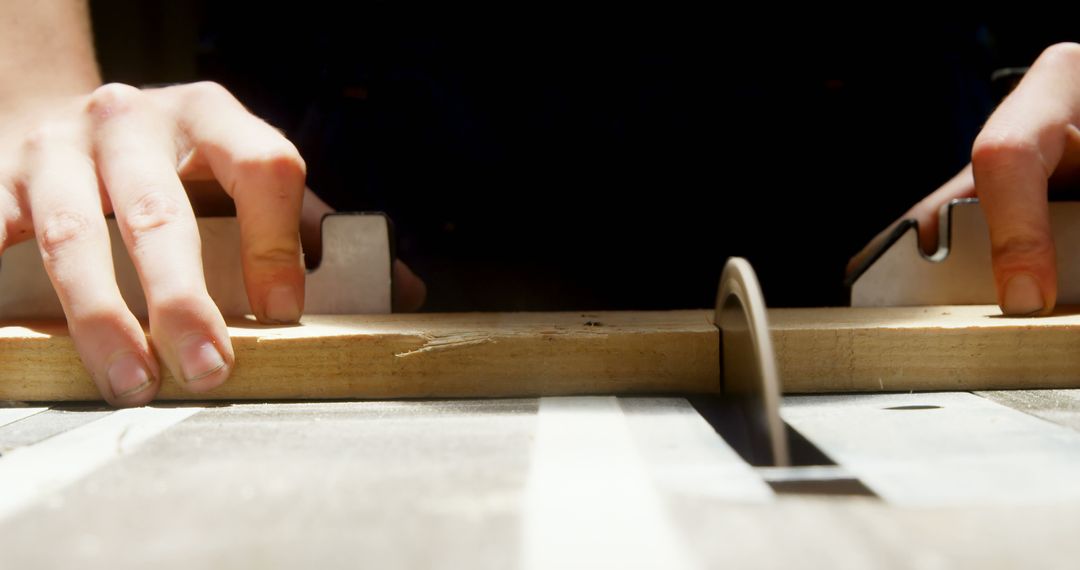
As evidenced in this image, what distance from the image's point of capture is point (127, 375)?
2.94 ft

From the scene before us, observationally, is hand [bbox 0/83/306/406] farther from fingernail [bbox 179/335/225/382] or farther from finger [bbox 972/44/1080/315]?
finger [bbox 972/44/1080/315]

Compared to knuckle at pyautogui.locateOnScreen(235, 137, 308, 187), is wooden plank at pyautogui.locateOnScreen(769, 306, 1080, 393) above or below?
below

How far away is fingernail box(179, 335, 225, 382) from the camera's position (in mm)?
888

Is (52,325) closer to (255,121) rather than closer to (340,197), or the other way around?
(255,121)

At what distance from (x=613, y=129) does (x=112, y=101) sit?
1183 millimetres

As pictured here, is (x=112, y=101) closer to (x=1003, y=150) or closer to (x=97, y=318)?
(x=97, y=318)

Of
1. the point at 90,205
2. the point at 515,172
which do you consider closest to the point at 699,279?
→ the point at 515,172

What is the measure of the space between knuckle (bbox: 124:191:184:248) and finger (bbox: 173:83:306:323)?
0.35 feet

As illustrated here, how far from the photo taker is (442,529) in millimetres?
506

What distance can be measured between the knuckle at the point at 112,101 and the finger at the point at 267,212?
0.17m

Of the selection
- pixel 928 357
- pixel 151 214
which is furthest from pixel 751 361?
pixel 151 214

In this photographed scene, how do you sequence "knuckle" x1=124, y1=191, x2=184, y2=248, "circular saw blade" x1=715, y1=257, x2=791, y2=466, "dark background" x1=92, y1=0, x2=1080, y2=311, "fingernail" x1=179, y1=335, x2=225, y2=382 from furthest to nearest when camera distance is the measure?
1. "dark background" x1=92, y1=0, x2=1080, y2=311
2. "knuckle" x1=124, y1=191, x2=184, y2=248
3. "fingernail" x1=179, y1=335, x2=225, y2=382
4. "circular saw blade" x1=715, y1=257, x2=791, y2=466

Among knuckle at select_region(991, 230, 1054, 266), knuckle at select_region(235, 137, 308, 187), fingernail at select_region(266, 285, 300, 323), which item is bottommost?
fingernail at select_region(266, 285, 300, 323)

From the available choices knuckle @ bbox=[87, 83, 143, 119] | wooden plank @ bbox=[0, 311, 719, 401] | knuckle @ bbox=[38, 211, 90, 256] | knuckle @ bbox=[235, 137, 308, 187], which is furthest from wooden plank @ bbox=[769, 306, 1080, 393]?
knuckle @ bbox=[87, 83, 143, 119]
